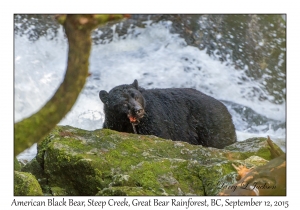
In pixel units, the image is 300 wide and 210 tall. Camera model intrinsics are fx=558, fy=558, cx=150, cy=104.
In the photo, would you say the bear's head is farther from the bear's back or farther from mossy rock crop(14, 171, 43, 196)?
mossy rock crop(14, 171, 43, 196)

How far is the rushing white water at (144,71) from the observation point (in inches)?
576

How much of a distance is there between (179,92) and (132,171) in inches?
149

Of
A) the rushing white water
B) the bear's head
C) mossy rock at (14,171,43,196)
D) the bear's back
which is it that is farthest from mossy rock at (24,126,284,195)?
the rushing white water

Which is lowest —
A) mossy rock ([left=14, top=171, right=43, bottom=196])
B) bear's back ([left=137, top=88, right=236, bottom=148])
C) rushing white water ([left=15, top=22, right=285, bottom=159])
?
mossy rock ([left=14, top=171, right=43, bottom=196])

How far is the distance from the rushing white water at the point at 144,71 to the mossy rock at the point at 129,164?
6.47 m

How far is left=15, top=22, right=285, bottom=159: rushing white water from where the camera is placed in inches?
576

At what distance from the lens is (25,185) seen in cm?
621

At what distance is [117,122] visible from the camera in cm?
912

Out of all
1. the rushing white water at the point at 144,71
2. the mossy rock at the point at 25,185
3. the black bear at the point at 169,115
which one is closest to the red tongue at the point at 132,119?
A: the black bear at the point at 169,115

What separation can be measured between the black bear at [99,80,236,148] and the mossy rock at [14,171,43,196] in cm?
281

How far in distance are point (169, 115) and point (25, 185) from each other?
12.6ft

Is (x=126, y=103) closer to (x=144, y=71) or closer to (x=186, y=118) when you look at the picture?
(x=186, y=118)
